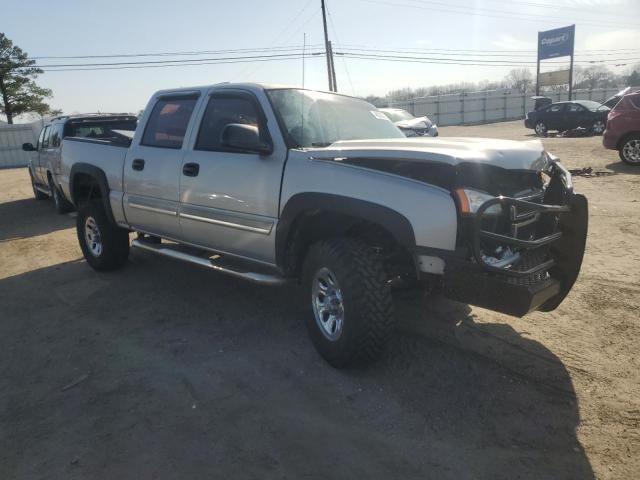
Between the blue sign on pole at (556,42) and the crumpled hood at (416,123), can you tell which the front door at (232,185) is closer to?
the crumpled hood at (416,123)

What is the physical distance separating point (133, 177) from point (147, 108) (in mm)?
742

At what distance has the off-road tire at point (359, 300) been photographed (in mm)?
3258

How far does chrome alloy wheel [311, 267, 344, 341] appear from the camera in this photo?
3.54 m

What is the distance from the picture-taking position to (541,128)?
24.0 meters

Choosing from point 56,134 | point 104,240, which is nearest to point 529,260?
point 104,240

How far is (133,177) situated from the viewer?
17.3ft

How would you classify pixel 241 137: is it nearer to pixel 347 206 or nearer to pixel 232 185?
pixel 232 185

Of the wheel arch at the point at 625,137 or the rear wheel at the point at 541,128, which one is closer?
the wheel arch at the point at 625,137

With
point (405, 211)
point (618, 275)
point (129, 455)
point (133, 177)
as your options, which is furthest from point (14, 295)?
point (618, 275)

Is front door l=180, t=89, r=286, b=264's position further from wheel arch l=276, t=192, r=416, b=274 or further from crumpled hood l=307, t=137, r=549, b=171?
crumpled hood l=307, t=137, r=549, b=171

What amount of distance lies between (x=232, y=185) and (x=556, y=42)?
4757 centimetres

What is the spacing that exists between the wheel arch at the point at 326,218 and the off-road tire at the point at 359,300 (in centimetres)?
22

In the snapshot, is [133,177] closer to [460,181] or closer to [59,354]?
[59,354]

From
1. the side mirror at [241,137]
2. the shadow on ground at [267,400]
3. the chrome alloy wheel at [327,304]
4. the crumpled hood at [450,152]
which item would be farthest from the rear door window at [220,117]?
the shadow on ground at [267,400]
